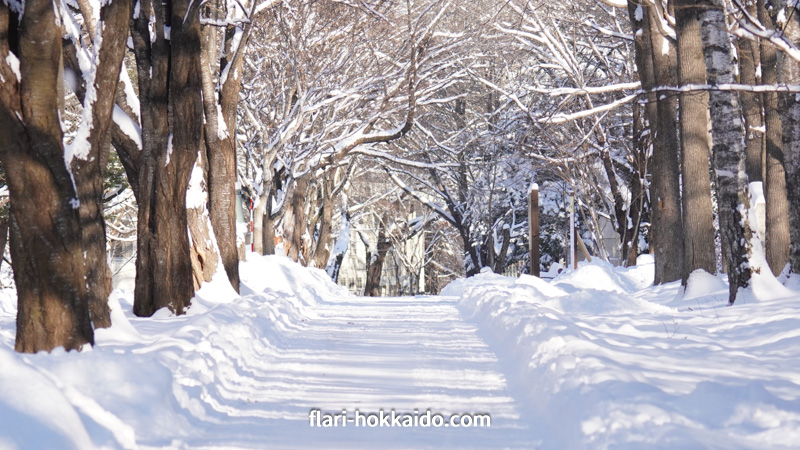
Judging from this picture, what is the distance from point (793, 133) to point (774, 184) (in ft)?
16.7

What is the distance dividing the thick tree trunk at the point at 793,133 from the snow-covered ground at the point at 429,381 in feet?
5.40

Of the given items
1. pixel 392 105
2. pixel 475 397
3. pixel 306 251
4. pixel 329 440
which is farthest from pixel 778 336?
pixel 306 251

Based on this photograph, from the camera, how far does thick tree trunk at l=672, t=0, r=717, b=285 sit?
16.6 m

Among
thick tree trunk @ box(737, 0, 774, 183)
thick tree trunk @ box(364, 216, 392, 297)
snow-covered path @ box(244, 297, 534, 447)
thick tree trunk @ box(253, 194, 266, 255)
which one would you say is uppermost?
thick tree trunk @ box(737, 0, 774, 183)

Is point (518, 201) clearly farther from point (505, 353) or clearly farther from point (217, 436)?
point (217, 436)

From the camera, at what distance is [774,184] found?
730 inches

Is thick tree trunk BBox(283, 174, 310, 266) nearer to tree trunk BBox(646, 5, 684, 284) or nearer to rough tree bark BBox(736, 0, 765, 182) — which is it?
tree trunk BBox(646, 5, 684, 284)

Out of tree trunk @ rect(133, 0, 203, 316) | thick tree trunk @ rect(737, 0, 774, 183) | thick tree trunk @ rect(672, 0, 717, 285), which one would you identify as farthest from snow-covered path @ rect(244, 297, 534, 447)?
thick tree trunk @ rect(737, 0, 774, 183)

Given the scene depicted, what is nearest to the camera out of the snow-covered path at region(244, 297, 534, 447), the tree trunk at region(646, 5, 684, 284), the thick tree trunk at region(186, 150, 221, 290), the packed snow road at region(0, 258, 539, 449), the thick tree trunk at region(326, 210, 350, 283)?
the packed snow road at region(0, 258, 539, 449)

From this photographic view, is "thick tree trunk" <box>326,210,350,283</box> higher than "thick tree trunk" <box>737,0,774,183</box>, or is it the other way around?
"thick tree trunk" <box>737,0,774,183</box>

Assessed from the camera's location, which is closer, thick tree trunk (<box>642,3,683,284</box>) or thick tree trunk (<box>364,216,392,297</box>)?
thick tree trunk (<box>642,3,683,284</box>)

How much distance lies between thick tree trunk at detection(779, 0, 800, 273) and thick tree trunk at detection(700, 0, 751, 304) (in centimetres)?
77

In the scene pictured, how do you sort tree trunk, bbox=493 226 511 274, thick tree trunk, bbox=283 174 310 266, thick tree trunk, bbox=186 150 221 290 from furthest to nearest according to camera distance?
tree trunk, bbox=493 226 511 274 < thick tree trunk, bbox=283 174 310 266 < thick tree trunk, bbox=186 150 221 290

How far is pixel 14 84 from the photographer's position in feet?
27.9
